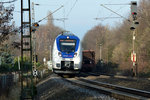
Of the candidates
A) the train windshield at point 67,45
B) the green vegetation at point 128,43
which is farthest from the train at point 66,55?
the green vegetation at point 128,43

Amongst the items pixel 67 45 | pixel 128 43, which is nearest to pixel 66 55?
pixel 67 45

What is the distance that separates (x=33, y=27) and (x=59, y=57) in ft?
18.2

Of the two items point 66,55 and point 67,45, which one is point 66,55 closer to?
point 66,55

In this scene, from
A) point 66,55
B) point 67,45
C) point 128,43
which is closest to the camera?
point 66,55

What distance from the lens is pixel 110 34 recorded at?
216ft

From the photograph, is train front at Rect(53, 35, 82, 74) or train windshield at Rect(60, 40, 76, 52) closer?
train front at Rect(53, 35, 82, 74)

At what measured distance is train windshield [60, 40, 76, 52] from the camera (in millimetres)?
22828

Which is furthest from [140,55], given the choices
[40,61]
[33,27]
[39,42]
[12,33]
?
[39,42]

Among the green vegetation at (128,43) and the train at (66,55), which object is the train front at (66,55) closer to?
the train at (66,55)

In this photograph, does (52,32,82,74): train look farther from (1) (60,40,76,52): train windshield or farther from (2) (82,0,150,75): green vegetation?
(2) (82,0,150,75): green vegetation

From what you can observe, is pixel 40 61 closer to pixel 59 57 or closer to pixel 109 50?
pixel 109 50

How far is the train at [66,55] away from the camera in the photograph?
2250cm

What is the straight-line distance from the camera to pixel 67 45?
2300 centimetres

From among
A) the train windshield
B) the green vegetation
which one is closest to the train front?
the train windshield
